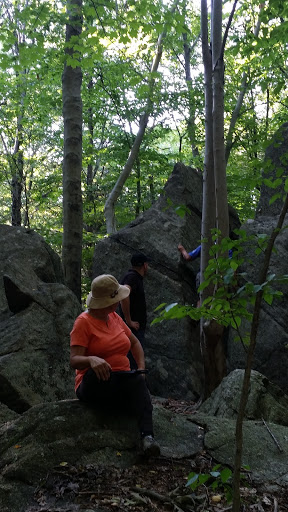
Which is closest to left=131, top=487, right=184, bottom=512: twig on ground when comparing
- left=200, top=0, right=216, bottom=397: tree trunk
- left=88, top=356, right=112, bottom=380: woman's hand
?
A: left=88, top=356, right=112, bottom=380: woman's hand

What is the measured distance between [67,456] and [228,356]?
5.91 m

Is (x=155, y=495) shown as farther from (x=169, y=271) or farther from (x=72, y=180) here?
(x=72, y=180)

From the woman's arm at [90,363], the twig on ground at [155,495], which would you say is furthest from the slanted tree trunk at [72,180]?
the twig on ground at [155,495]

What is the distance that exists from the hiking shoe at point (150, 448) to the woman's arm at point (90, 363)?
24.1 inches

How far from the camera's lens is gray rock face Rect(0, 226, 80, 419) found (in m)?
5.36

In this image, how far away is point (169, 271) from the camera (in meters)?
9.10

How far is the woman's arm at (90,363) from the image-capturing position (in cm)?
360

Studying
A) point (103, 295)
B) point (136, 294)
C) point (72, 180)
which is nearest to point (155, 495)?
point (103, 295)

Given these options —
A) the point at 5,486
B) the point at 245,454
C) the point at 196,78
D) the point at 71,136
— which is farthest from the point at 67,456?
the point at 196,78

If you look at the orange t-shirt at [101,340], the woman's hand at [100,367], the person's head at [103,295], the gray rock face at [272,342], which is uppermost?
the person's head at [103,295]

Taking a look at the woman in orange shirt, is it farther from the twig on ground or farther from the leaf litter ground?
the twig on ground

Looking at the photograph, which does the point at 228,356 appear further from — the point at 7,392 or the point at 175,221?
the point at 7,392

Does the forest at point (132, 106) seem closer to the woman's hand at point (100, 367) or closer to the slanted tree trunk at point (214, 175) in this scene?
the slanted tree trunk at point (214, 175)

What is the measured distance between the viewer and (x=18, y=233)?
7.77 m
